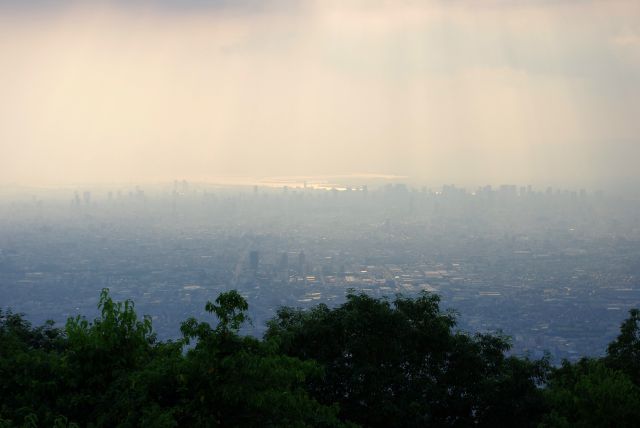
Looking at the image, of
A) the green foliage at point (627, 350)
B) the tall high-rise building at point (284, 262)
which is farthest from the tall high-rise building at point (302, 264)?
the green foliage at point (627, 350)

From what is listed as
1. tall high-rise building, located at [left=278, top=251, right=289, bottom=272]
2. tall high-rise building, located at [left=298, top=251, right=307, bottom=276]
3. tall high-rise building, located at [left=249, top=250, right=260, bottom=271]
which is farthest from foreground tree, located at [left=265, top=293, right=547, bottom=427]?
tall high-rise building, located at [left=249, top=250, right=260, bottom=271]

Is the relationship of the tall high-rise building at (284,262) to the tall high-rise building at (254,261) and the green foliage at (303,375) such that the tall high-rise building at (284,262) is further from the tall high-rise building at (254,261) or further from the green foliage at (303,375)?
the green foliage at (303,375)

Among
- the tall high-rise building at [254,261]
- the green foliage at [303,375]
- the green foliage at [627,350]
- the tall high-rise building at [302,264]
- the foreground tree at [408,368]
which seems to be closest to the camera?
the green foliage at [303,375]

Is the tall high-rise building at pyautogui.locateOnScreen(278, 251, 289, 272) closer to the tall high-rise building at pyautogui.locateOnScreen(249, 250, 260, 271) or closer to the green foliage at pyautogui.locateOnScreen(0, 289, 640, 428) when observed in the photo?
the tall high-rise building at pyautogui.locateOnScreen(249, 250, 260, 271)

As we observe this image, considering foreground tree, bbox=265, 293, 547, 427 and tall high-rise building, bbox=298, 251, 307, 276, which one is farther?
tall high-rise building, bbox=298, 251, 307, 276

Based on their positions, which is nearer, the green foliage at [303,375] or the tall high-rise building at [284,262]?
the green foliage at [303,375]

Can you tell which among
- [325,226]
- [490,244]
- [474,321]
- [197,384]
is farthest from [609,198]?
Result: [197,384]

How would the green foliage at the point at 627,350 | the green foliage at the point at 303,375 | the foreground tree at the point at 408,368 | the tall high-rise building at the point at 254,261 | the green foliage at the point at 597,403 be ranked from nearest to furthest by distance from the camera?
the green foliage at the point at 303,375 → the green foliage at the point at 597,403 → the foreground tree at the point at 408,368 → the green foliage at the point at 627,350 → the tall high-rise building at the point at 254,261

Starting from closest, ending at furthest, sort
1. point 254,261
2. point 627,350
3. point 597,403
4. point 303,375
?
point 303,375 → point 597,403 → point 627,350 → point 254,261

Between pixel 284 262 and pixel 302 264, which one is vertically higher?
pixel 284 262

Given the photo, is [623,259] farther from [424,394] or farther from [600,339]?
[424,394]

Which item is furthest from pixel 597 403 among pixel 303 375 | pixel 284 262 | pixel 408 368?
pixel 284 262

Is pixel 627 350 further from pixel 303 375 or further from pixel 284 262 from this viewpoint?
pixel 284 262
